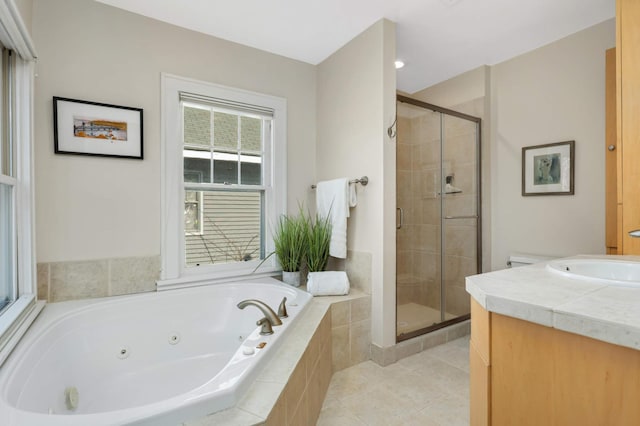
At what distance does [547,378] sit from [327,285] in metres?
1.55

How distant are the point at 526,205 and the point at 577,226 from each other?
40 cm

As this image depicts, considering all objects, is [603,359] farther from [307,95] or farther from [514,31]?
[307,95]

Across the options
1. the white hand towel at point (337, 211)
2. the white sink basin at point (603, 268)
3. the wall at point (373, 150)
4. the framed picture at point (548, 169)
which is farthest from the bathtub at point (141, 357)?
the framed picture at point (548, 169)

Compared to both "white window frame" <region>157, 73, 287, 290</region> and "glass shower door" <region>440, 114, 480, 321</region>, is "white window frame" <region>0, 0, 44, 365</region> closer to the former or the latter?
"white window frame" <region>157, 73, 287, 290</region>

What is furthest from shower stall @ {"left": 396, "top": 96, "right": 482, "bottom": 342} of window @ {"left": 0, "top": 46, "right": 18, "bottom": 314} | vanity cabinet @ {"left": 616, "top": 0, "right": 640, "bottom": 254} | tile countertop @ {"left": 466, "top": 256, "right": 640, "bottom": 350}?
window @ {"left": 0, "top": 46, "right": 18, "bottom": 314}

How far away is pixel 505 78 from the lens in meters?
2.85

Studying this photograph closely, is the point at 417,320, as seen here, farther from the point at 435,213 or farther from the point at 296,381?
the point at 296,381

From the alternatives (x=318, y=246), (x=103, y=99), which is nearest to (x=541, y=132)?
(x=318, y=246)

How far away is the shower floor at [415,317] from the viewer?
2465 millimetres

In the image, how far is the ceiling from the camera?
6.93 feet

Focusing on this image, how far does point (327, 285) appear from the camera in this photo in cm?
227

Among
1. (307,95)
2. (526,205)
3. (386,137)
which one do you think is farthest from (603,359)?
(307,95)

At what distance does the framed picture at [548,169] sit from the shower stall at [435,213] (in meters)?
0.41

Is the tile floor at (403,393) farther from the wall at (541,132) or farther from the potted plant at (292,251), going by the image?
the wall at (541,132)
